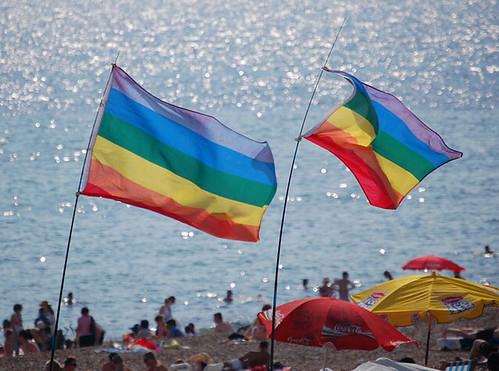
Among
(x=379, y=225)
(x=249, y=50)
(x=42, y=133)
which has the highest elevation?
(x=249, y=50)

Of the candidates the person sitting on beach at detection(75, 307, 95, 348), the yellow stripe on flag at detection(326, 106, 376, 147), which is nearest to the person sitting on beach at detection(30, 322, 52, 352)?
the person sitting on beach at detection(75, 307, 95, 348)

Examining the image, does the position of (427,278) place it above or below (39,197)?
below

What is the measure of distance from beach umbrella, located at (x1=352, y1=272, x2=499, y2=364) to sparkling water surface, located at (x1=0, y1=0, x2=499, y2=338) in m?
17.2

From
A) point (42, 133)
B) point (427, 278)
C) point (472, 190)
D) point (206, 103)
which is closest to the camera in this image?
point (427, 278)

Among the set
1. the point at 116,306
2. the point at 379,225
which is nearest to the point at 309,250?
the point at 379,225

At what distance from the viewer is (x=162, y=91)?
83.2m

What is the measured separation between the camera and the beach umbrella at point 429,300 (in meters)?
19.1

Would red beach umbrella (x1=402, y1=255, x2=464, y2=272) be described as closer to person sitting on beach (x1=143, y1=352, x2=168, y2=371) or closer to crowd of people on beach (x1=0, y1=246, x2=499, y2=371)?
crowd of people on beach (x1=0, y1=246, x2=499, y2=371)

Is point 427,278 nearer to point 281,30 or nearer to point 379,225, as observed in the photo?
point 379,225

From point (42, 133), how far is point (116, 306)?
30.2 metres

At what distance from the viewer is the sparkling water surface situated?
43.1m

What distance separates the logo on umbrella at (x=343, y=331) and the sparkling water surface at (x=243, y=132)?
18355mm

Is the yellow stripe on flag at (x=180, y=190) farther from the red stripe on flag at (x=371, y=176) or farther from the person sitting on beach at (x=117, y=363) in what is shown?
the person sitting on beach at (x=117, y=363)

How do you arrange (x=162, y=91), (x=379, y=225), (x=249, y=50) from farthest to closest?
(x=249, y=50) → (x=162, y=91) → (x=379, y=225)
